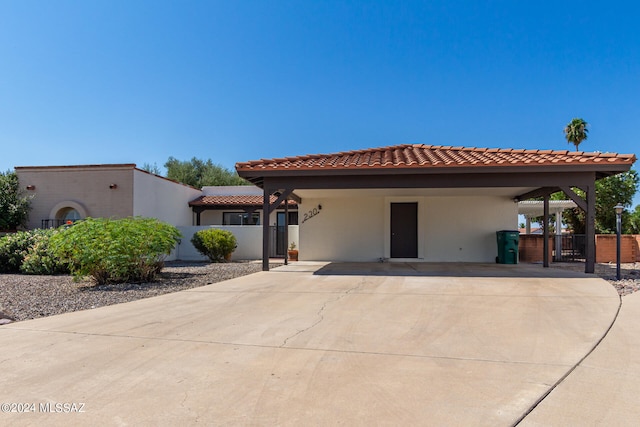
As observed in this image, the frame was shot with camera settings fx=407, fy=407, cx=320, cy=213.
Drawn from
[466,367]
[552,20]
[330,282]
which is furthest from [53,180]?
[552,20]

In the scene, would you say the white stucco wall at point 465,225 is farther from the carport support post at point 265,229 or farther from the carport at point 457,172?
the carport support post at point 265,229

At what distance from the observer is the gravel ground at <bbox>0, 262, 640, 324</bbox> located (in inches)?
291

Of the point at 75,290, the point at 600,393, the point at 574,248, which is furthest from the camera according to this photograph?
the point at 574,248

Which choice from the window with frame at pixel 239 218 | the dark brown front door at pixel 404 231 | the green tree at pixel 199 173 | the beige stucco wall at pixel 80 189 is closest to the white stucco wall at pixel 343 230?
the dark brown front door at pixel 404 231

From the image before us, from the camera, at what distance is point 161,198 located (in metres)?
19.3

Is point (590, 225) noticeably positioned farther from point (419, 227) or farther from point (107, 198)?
point (107, 198)

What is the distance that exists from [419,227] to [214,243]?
8454 millimetres

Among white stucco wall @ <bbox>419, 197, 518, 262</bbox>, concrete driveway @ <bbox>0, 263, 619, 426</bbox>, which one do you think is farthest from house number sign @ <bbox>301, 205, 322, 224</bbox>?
concrete driveway @ <bbox>0, 263, 619, 426</bbox>

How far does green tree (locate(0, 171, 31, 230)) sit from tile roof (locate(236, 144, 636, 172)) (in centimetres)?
1138

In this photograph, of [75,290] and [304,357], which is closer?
[304,357]

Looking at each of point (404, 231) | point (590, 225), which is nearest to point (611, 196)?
point (404, 231)

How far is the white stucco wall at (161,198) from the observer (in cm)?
1733

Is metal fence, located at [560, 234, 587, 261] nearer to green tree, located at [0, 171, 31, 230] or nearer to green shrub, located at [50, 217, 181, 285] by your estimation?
green shrub, located at [50, 217, 181, 285]

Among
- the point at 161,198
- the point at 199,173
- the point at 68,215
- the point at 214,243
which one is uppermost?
the point at 199,173
